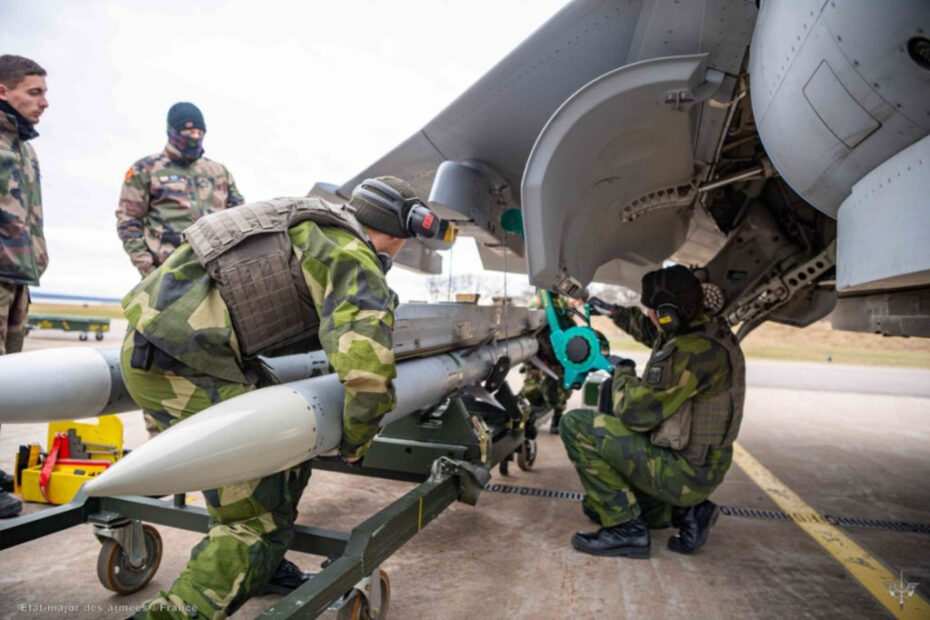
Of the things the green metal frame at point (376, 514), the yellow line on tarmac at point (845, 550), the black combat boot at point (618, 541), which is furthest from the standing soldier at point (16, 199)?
the yellow line on tarmac at point (845, 550)

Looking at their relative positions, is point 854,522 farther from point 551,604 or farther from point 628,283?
point 628,283

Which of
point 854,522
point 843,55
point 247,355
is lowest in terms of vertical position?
point 854,522

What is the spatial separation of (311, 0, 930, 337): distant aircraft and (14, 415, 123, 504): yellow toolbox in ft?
8.07

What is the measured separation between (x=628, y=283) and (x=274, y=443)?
18.7 ft

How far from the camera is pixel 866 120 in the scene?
5.68 ft

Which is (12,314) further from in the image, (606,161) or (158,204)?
(606,161)

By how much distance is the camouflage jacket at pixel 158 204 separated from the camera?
11.5 ft

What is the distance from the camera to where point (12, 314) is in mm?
3215

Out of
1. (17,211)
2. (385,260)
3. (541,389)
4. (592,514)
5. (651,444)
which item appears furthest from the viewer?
(541,389)

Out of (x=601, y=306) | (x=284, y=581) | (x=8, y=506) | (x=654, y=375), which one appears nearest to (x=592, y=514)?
(x=654, y=375)

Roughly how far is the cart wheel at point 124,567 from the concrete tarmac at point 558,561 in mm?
51

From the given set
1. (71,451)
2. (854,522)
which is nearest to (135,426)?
(71,451)

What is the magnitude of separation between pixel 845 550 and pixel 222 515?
325 centimetres

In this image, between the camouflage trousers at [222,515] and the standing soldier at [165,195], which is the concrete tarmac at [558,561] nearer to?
the camouflage trousers at [222,515]
